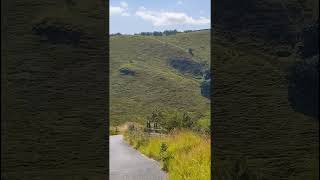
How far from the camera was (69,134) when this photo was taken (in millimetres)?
5301

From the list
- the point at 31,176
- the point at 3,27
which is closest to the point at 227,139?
the point at 31,176

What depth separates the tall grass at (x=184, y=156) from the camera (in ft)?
33.8

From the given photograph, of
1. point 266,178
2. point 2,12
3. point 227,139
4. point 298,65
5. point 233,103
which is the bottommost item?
point 266,178

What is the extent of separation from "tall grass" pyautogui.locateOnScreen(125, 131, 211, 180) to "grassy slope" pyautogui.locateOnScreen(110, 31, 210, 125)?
166 feet

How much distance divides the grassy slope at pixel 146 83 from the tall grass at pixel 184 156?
50.5 m

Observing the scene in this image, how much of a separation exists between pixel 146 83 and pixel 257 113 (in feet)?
304

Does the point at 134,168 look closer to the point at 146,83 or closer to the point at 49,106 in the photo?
the point at 49,106

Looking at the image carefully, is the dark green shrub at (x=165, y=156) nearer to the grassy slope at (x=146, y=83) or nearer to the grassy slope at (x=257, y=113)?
the grassy slope at (x=257, y=113)

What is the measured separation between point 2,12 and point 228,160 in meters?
2.67

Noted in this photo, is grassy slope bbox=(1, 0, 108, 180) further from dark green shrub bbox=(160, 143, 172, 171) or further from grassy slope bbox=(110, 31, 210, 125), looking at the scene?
grassy slope bbox=(110, 31, 210, 125)

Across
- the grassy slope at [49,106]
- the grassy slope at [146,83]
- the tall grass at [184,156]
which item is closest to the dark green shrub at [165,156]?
the tall grass at [184,156]

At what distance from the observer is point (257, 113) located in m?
5.68

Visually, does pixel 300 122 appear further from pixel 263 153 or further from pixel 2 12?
pixel 2 12

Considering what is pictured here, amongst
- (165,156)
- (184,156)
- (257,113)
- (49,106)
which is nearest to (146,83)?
(165,156)
